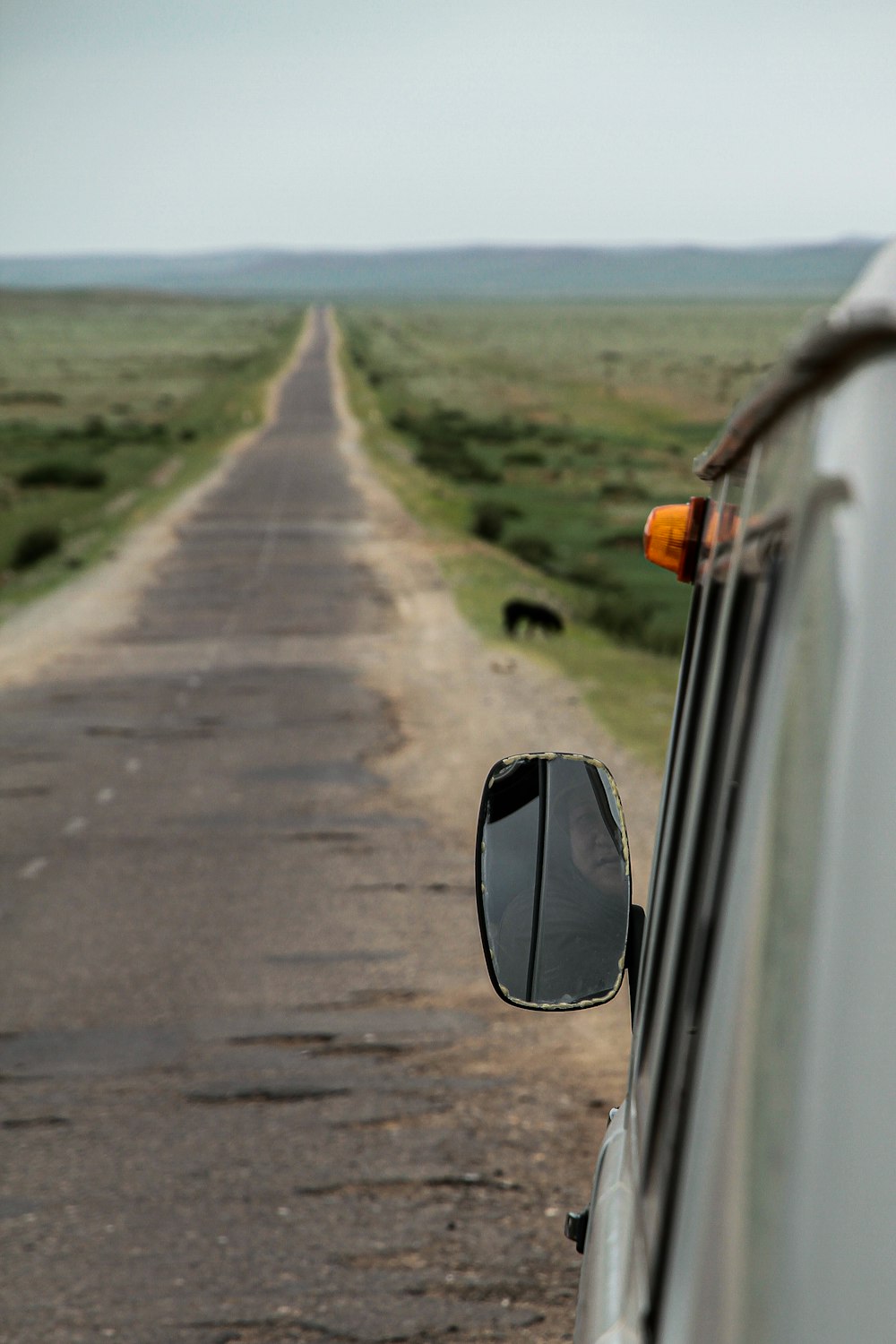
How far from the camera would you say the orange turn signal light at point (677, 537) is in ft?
6.63

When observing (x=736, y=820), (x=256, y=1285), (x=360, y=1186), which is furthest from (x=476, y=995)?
(x=736, y=820)

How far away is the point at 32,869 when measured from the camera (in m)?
8.41

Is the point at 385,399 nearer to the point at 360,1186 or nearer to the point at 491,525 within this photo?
the point at 491,525

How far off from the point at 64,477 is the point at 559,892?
127 feet

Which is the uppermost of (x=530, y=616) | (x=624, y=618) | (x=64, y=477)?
(x=530, y=616)

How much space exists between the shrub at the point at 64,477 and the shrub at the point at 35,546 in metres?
12.3

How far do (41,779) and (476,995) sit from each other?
15.8 ft

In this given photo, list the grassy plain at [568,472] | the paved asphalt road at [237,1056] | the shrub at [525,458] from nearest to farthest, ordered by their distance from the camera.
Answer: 1. the paved asphalt road at [237,1056]
2. the grassy plain at [568,472]
3. the shrub at [525,458]

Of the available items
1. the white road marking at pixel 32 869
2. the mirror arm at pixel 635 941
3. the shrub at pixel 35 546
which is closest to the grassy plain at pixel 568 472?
the mirror arm at pixel 635 941

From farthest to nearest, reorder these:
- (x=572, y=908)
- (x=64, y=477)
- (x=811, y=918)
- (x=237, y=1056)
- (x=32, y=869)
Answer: (x=64, y=477) < (x=32, y=869) < (x=237, y=1056) < (x=572, y=908) < (x=811, y=918)

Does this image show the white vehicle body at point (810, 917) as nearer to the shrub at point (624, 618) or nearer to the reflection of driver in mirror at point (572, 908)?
the reflection of driver in mirror at point (572, 908)

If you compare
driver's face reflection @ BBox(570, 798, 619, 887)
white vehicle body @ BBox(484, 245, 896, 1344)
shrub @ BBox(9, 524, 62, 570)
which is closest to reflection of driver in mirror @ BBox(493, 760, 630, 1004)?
driver's face reflection @ BBox(570, 798, 619, 887)

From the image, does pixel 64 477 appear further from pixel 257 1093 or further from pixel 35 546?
pixel 257 1093

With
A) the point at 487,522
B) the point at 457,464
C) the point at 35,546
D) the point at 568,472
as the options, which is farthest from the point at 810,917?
the point at 568,472
